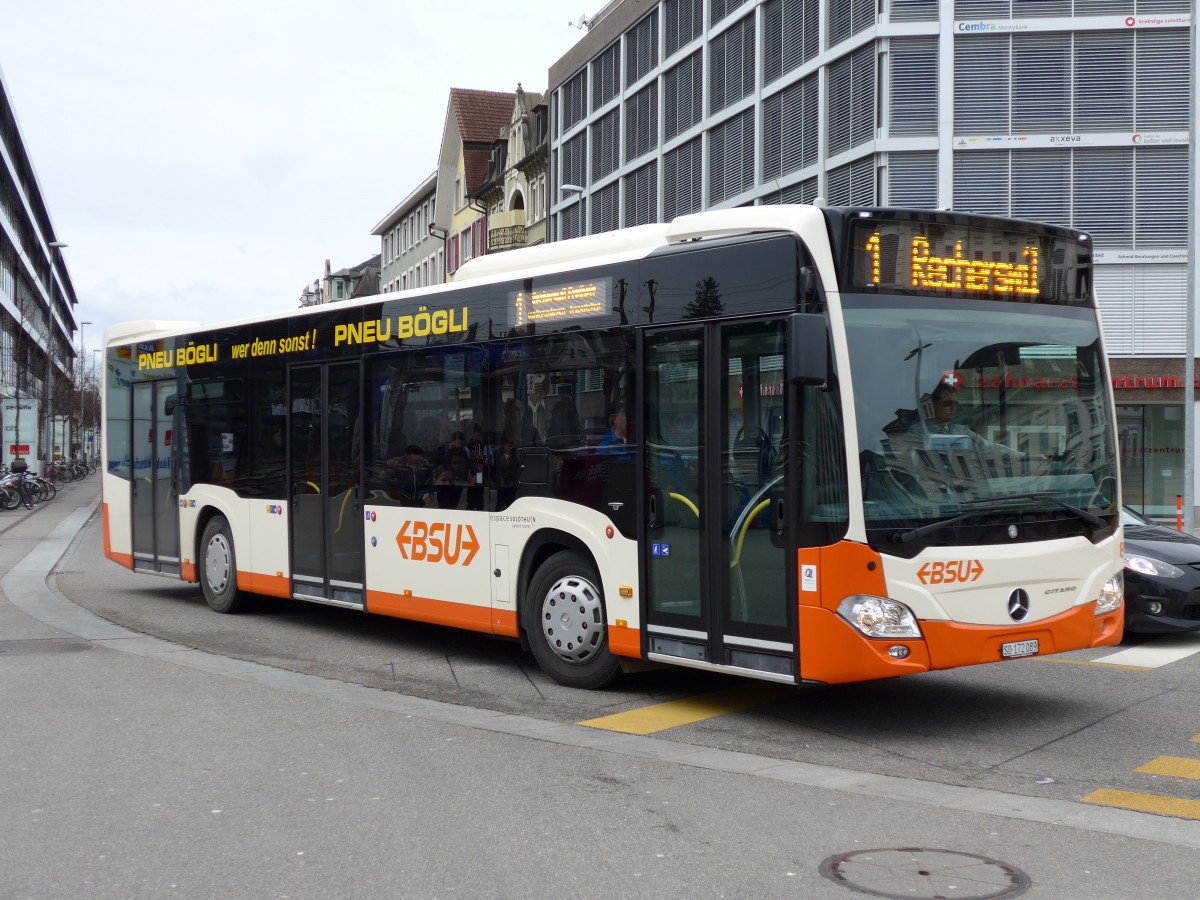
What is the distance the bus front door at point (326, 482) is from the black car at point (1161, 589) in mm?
6380

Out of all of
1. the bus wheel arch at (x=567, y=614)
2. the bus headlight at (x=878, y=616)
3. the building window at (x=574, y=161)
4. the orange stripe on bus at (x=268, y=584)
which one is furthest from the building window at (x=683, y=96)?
the bus headlight at (x=878, y=616)

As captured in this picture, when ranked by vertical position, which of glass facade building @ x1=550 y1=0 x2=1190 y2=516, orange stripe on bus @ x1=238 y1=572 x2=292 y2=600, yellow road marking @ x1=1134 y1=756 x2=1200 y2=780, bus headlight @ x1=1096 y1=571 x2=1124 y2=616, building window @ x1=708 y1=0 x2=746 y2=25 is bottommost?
yellow road marking @ x1=1134 y1=756 x2=1200 y2=780

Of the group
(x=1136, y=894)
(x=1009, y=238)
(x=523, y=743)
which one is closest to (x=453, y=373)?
(x=523, y=743)

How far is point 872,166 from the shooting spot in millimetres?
33188

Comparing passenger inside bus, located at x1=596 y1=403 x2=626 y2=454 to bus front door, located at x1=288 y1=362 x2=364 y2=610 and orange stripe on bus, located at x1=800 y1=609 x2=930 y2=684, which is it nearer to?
orange stripe on bus, located at x1=800 y1=609 x2=930 y2=684

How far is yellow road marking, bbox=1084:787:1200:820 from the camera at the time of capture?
238 inches

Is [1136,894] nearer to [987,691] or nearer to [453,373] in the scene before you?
[987,691]

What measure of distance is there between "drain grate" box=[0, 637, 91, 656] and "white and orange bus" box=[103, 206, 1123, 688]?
286 cm

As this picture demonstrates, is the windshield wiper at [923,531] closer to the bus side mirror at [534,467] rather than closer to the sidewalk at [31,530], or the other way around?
the bus side mirror at [534,467]

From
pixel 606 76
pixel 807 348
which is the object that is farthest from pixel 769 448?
pixel 606 76

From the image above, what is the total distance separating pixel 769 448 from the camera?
24.9 ft

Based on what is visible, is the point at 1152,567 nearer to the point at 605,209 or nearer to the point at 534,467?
the point at 534,467

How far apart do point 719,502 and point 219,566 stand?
7404 mm

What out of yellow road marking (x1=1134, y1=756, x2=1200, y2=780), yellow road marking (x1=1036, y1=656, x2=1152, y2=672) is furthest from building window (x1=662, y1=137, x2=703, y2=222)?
yellow road marking (x1=1134, y1=756, x2=1200, y2=780)
